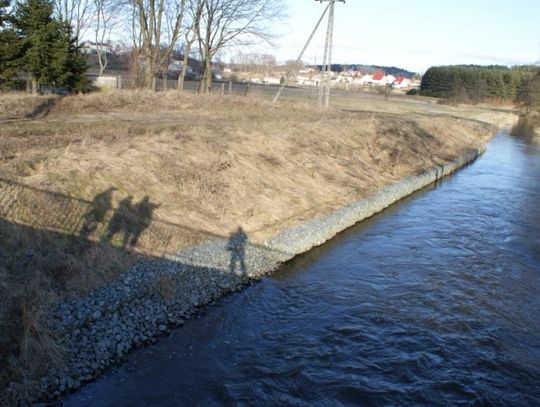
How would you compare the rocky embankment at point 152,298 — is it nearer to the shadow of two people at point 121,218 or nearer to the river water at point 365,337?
the river water at point 365,337

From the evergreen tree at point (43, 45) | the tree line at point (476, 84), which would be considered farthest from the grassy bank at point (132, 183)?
the tree line at point (476, 84)

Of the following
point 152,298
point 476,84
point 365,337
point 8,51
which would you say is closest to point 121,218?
point 152,298

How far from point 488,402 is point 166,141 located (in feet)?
42.3

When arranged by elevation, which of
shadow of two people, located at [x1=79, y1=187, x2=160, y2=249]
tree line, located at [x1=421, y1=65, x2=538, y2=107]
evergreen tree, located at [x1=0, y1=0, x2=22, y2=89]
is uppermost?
tree line, located at [x1=421, y1=65, x2=538, y2=107]

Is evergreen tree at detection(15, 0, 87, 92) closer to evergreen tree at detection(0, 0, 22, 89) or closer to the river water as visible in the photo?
evergreen tree at detection(0, 0, 22, 89)

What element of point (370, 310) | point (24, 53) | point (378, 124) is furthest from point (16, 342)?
point (378, 124)

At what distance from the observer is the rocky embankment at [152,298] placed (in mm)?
8305

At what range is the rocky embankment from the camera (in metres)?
8.30

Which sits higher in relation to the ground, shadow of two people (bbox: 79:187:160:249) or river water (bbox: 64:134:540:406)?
shadow of two people (bbox: 79:187:160:249)

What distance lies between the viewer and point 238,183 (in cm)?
1733

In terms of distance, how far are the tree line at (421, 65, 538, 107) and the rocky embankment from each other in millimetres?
86198

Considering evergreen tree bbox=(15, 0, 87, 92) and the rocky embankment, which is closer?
the rocky embankment

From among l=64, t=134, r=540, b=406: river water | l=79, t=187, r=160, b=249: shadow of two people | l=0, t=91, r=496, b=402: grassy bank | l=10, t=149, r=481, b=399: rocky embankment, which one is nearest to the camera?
l=64, t=134, r=540, b=406: river water

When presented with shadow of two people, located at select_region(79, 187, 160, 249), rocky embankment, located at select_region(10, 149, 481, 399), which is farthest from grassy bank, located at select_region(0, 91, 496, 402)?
rocky embankment, located at select_region(10, 149, 481, 399)
